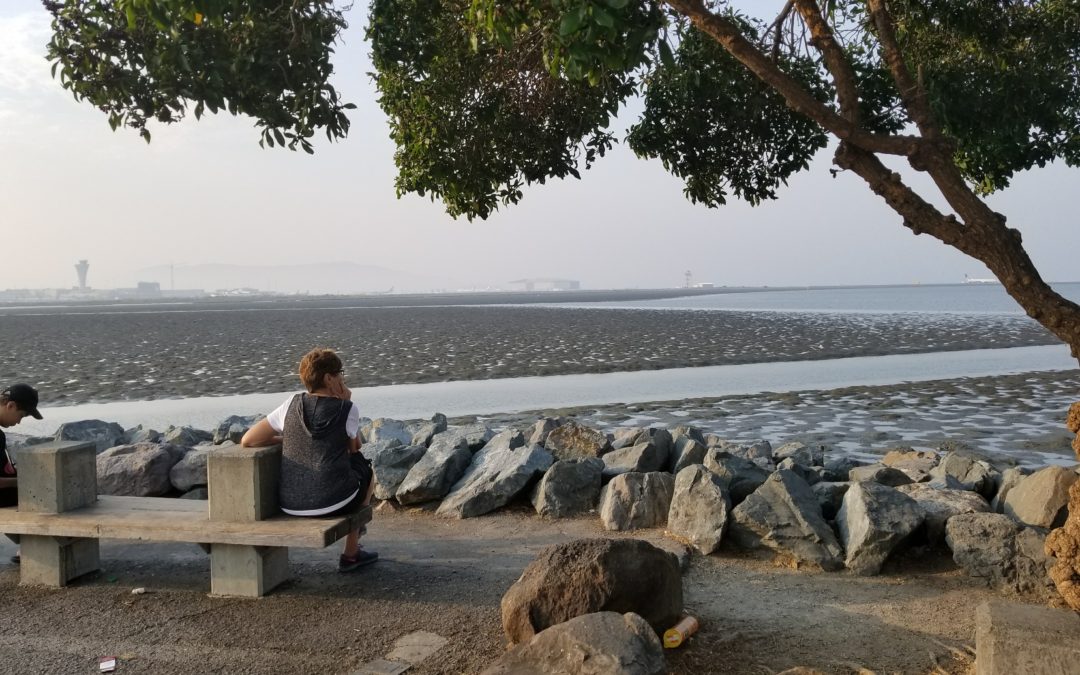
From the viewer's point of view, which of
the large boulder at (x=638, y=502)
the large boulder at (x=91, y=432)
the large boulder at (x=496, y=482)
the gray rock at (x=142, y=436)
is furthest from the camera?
the large boulder at (x=91, y=432)

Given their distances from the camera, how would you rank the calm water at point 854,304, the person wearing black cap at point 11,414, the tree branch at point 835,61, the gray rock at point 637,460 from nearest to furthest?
the tree branch at point 835,61 < the person wearing black cap at point 11,414 < the gray rock at point 637,460 < the calm water at point 854,304

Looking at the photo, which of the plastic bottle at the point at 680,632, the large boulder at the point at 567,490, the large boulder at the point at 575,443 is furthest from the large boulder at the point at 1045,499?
the large boulder at the point at 575,443

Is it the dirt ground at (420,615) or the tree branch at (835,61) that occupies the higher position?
the tree branch at (835,61)

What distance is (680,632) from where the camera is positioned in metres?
4.90

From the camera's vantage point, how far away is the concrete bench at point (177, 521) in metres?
5.73

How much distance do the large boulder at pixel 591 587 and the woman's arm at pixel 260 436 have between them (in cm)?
218

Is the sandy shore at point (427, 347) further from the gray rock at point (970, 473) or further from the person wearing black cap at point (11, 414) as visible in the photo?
the gray rock at point (970, 473)

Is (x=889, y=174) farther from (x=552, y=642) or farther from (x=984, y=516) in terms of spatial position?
(x=552, y=642)

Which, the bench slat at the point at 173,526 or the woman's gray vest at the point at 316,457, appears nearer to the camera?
the bench slat at the point at 173,526

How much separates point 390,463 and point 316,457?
293 cm

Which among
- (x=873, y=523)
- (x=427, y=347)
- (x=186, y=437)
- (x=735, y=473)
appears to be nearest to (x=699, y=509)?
(x=735, y=473)

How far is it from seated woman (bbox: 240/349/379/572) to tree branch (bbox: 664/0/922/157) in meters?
3.13

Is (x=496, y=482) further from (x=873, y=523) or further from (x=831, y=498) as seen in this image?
(x=873, y=523)

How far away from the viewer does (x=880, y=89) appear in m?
7.25
